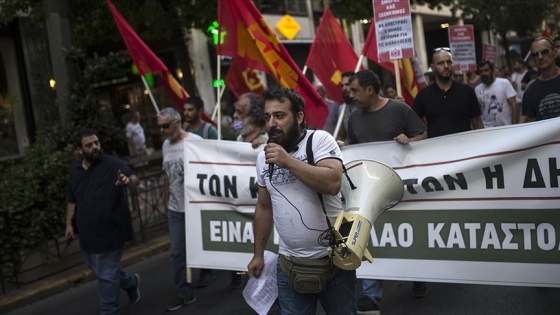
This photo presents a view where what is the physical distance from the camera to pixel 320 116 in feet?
21.4

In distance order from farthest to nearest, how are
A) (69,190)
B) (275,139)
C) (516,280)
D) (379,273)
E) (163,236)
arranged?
(163,236) < (69,190) < (379,273) < (516,280) < (275,139)

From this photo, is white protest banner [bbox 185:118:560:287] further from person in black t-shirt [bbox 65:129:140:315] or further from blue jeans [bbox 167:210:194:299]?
person in black t-shirt [bbox 65:129:140:315]

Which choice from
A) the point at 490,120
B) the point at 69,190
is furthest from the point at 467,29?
the point at 69,190

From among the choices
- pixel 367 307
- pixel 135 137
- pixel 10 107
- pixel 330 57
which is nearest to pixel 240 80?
pixel 330 57

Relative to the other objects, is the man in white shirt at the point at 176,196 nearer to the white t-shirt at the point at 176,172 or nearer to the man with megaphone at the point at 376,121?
the white t-shirt at the point at 176,172

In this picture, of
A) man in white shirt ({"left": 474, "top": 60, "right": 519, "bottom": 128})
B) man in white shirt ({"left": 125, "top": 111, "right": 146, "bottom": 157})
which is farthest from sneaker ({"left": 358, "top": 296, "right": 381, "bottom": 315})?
man in white shirt ({"left": 125, "top": 111, "right": 146, "bottom": 157})

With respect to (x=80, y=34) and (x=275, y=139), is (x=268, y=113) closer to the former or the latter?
(x=275, y=139)

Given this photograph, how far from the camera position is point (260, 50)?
652 cm

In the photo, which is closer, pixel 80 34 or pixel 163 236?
pixel 163 236

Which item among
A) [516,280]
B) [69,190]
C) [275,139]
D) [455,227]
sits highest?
[275,139]

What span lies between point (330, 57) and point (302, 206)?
5.54 metres

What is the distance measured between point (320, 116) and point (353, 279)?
3.27 m

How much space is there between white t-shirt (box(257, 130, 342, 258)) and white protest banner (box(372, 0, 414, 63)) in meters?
3.66

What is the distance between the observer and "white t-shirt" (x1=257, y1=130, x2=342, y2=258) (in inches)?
127
